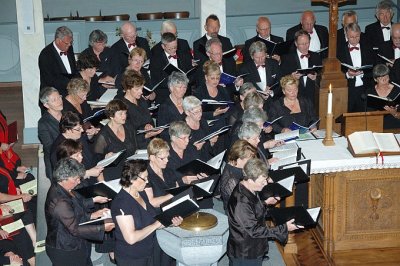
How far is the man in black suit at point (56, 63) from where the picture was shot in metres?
9.01

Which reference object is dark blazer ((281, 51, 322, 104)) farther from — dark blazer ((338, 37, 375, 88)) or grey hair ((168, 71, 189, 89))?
grey hair ((168, 71, 189, 89))

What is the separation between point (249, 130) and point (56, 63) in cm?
376

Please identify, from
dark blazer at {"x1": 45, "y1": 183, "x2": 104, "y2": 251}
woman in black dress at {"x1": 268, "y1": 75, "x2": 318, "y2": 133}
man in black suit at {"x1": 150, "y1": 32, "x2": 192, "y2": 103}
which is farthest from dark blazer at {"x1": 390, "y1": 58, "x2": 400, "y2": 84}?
dark blazer at {"x1": 45, "y1": 183, "x2": 104, "y2": 251}

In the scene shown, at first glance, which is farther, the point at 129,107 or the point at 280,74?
the point at 280,74

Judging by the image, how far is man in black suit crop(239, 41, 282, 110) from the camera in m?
8.43

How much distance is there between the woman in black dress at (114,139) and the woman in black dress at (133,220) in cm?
127

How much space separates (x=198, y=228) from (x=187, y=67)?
4127mm

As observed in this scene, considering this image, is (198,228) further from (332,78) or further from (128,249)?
(332,78)

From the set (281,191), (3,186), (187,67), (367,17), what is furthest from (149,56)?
(367,17)

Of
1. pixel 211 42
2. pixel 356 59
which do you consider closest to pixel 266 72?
pixel 211 42

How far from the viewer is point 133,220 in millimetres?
5184

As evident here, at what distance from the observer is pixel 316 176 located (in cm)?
680

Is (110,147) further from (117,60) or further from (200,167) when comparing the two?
(117,60)

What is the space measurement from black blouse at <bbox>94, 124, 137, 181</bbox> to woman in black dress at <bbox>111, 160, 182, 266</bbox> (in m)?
1.30
